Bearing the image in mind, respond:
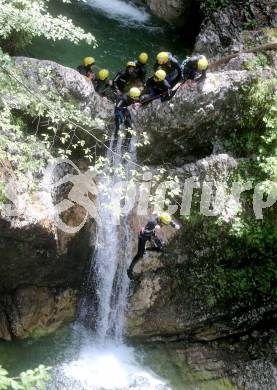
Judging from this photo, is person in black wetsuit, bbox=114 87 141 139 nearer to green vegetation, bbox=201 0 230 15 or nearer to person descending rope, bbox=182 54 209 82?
person descending rope, bbox=182 54 209 82

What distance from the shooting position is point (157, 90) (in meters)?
10.4

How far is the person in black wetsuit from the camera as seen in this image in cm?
1015

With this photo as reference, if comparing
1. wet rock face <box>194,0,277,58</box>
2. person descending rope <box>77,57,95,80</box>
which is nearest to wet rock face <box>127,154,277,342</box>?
person descending rope <box>77,57,95,80</box>

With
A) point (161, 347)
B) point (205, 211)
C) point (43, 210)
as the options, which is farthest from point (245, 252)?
point (43, 210)

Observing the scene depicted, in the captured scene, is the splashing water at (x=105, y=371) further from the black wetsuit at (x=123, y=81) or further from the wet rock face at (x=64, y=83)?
the black wetsuit at (x=123, y=81)

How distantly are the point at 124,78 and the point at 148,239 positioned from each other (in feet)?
15.8

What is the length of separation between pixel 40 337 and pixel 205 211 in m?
4.91

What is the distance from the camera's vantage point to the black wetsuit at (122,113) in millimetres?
10148

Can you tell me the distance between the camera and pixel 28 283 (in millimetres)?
9570

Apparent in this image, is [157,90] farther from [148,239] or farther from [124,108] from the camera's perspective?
[148,239]

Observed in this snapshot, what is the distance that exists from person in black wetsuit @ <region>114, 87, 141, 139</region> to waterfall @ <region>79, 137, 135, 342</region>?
0.52 metres

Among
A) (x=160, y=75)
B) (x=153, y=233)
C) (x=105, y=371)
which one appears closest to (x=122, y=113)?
(x=160, y=75)

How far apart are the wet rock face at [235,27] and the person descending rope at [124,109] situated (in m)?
4.30

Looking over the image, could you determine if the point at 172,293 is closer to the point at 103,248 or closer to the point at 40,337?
the point at 103,248
